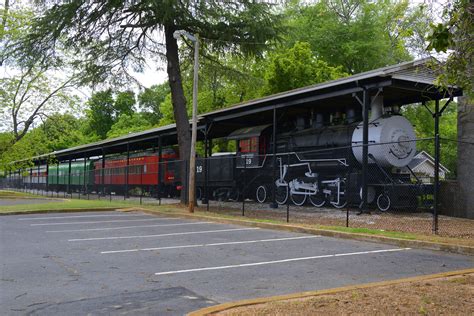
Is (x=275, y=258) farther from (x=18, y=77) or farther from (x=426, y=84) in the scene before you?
(x=18, y=77)

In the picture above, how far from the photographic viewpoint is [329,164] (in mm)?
18859

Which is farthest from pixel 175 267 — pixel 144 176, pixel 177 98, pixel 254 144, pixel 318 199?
pixel 144 176

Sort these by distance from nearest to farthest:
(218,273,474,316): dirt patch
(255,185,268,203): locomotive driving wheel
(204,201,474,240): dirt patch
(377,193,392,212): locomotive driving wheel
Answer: (218,273,474,316): dirt patch < (204,201,474,240): dirt patch < (377,193,392,212): locomotive driving wheel < (255,185,268,203): locomotive driving wheel

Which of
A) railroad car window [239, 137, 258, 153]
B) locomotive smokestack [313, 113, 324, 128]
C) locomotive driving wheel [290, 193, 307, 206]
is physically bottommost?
locomotive driving wheel [290, 193, 307, 206]

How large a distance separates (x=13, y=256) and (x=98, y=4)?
15.3m

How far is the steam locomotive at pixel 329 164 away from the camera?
55.0ft

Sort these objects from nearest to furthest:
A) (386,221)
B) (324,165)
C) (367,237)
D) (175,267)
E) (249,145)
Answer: (175,267) < (367,237) < (386,221) < (324,165) < (249,145)

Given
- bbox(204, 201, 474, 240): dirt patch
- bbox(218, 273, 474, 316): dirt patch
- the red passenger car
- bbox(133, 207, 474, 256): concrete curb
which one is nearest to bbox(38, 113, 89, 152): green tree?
the red passenger car

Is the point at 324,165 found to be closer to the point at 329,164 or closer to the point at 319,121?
the point at 329,164

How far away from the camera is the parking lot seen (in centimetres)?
543

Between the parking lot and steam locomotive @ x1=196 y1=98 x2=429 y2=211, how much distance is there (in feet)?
15.0

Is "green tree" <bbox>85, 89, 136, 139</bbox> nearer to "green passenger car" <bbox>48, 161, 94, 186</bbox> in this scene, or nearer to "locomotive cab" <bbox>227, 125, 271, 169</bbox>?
"green passenger car" <bbox>48, 161, 94, 186</bbox>

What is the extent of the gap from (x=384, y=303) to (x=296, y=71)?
29146 millimetres

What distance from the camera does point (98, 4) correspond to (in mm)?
20844
